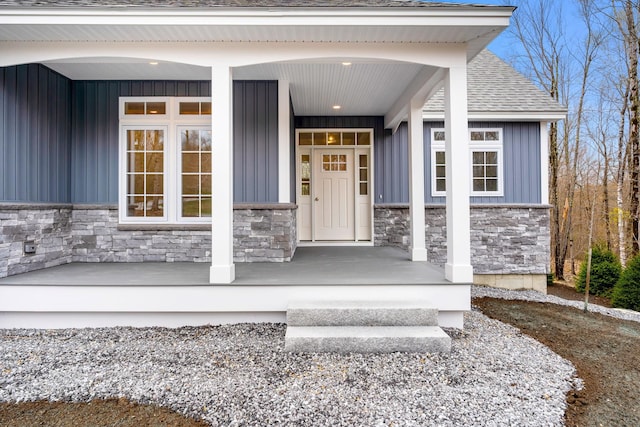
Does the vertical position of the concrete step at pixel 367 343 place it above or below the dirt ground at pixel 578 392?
above

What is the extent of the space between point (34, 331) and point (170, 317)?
4.32ft

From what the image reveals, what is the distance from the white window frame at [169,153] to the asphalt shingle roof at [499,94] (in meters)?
4.40

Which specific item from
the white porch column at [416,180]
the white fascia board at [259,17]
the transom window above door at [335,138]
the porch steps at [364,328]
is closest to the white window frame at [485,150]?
the transom window above door at [335,138]

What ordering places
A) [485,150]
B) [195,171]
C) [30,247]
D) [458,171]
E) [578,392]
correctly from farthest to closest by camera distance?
[485,150]
[195,171]
[30,247]
[458,171]
[578,392]

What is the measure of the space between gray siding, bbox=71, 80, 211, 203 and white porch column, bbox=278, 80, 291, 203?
1078 mm

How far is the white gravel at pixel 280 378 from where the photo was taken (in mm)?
2221

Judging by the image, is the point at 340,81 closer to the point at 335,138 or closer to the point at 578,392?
the point at 335,138

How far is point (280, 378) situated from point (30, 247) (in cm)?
364

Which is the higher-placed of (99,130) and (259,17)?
(259,17)

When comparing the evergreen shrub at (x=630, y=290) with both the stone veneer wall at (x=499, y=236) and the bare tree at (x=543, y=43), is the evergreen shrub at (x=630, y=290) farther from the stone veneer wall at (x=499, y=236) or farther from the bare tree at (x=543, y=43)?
the bare tree at (x=543, y=43)

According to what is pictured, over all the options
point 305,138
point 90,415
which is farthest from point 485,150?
point 90,415

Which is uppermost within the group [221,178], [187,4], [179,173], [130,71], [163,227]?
[187,4]

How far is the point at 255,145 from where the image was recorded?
17.0 ft

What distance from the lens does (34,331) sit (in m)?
3.60
